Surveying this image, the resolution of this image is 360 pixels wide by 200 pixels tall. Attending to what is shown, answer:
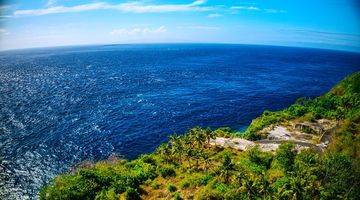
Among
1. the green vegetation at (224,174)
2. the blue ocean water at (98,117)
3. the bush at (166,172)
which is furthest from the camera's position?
the blue ocean water at (98,117)

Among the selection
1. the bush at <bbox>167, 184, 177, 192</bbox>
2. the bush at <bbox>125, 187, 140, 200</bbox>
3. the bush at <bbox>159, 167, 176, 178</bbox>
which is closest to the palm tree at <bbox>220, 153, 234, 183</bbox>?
the bush at <bbox>167, 184, 177, 192</bbox>

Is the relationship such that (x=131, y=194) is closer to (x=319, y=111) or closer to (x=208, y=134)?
(x=208, y=134)

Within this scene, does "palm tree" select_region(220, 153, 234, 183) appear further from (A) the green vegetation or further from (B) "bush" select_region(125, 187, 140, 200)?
(B) "bush" select_region(125, 187, 140, 200)

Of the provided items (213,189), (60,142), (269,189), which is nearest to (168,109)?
(60,142)

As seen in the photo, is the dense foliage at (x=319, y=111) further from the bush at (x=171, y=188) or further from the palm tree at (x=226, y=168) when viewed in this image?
the bush at (x=171, y=188)

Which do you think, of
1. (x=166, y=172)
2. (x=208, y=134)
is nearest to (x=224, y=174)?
(x=166, y=172)

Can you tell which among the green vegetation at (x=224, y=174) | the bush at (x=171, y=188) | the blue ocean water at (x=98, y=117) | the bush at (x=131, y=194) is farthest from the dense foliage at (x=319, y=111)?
the bush at (x=131, y=194)

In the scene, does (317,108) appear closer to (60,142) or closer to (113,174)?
(113,174)

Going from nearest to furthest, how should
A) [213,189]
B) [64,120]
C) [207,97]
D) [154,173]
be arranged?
1. [213,189]
2. [154,173]
3. [64,120]
4. [207,97]
